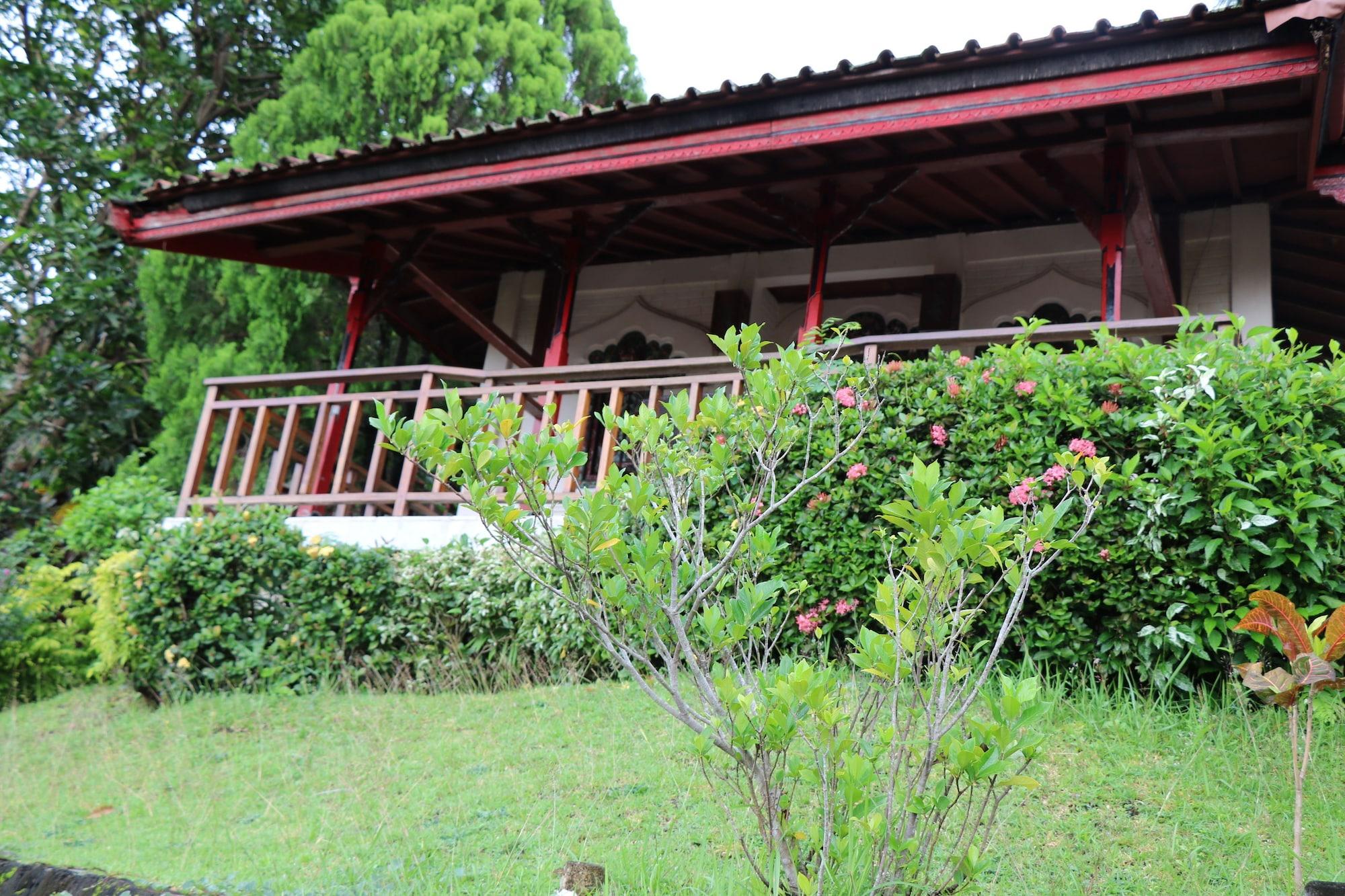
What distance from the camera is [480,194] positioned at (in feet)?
27.9

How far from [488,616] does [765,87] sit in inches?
138

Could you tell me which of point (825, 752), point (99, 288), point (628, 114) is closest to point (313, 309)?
point (99, 288)

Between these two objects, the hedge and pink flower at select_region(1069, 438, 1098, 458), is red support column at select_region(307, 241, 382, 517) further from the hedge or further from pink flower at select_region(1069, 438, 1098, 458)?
pink flower at select_region(1069, 438, 1098, 458)

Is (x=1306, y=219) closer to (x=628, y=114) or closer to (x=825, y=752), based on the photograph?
(x=628, y=114)

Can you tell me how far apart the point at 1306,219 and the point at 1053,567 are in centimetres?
477

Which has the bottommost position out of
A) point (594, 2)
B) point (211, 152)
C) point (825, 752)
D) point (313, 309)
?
point (825, 752)

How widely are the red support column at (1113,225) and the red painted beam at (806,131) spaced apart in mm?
885

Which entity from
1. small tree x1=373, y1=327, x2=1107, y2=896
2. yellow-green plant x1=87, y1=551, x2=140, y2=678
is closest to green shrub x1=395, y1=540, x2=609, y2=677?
yellow-green plant x1=87, y1=551, x2=140, y2=678

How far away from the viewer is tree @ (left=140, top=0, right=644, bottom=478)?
1100 centimetres

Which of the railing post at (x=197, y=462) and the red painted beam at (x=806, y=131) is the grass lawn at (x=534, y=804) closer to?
the railing post at (x=197, y=462)

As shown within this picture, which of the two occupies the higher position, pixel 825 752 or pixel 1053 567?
pixel 1053 567

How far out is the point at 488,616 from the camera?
6320 mm

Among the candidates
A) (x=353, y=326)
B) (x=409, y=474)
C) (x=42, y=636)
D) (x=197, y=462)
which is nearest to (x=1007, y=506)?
(x=409, y=474)

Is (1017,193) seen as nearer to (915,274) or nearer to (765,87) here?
(915,274)
